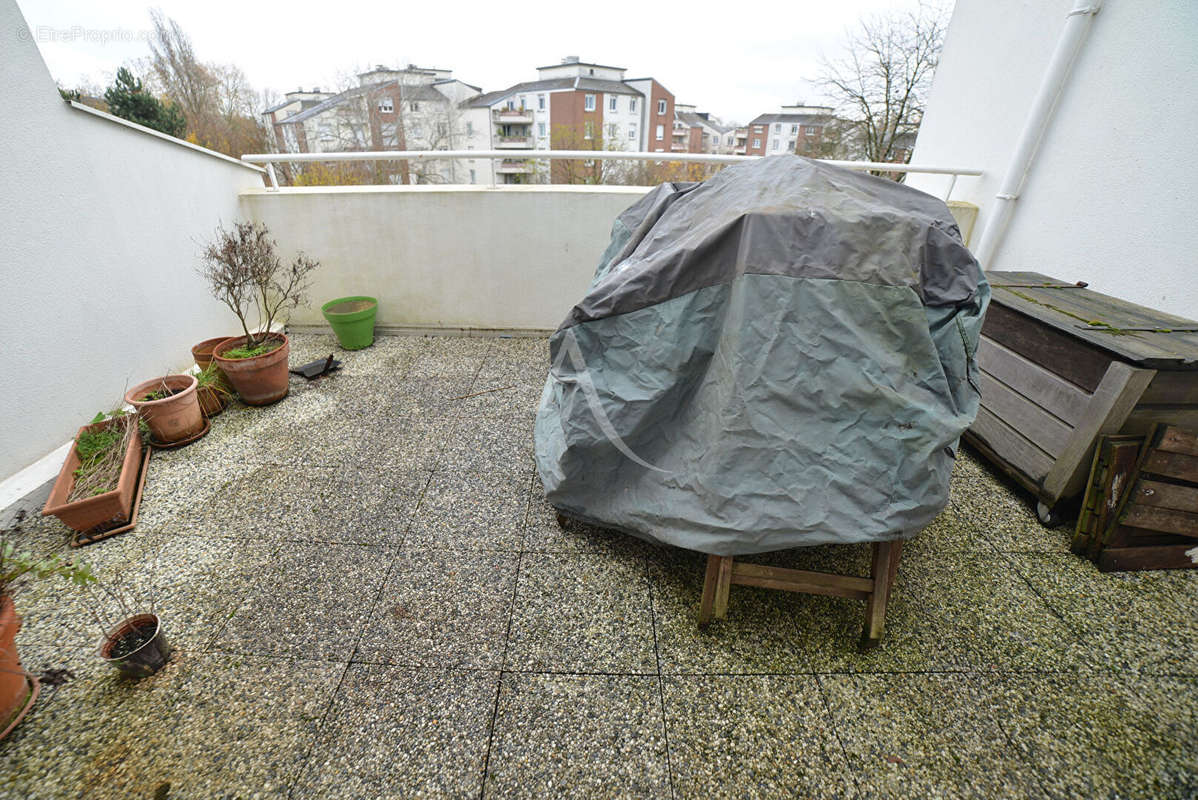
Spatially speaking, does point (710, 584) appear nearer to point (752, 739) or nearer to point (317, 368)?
point (752, 739)

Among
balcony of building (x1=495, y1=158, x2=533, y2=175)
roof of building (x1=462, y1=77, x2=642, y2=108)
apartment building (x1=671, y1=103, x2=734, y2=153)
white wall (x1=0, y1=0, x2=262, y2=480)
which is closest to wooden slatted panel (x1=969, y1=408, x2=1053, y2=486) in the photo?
white wall (x1=0, y1=0, x2=262, y2=480)

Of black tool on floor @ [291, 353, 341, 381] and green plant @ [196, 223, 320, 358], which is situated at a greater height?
green plant @ [196, 223, 320, 358]

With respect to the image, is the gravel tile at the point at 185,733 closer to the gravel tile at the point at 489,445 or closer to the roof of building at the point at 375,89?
the gravel tile at the point at 489,445

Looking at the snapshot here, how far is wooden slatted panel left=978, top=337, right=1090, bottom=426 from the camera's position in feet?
6.07

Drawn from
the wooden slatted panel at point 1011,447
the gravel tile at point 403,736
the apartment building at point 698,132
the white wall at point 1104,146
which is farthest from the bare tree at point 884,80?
the apartment building at point 698,132

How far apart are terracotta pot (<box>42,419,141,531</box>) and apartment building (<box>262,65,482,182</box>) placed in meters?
18.3

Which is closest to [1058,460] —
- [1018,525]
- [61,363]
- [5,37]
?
[1018,525]

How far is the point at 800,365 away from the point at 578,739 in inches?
46.7

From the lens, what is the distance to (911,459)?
128 cm

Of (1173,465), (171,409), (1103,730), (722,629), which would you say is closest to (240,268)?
(171,409)

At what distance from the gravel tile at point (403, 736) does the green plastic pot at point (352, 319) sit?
2.60 m

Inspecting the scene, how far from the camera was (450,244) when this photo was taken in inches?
138

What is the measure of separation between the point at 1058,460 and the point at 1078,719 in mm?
1031

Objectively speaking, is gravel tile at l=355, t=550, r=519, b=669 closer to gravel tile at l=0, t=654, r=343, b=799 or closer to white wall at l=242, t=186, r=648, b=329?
gravel tile at l=0, t=654, r=343, b=799
